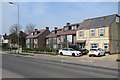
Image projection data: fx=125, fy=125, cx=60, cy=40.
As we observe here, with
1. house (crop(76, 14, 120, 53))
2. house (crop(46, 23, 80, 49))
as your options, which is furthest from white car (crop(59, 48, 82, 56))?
house (crop(46, 23, 80, 49))

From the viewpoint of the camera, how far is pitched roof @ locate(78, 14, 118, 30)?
28553 mm

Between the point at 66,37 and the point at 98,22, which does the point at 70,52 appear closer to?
the point at 98,22

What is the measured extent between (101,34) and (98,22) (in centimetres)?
374

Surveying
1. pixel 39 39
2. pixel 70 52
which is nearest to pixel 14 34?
pixel 39 39

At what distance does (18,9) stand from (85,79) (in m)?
28.2

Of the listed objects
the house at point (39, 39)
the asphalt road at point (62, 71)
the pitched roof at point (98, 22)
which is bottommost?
the asphalt road at point (62, 71)

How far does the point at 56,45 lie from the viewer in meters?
43.8

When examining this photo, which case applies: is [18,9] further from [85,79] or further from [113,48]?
[85,79]

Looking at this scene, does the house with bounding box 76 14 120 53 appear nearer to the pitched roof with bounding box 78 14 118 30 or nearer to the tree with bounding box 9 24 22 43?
the pitched roof with bounding box 78 14 118 30

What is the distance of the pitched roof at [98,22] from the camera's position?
2855 centimetres

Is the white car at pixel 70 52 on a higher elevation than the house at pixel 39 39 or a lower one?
lower

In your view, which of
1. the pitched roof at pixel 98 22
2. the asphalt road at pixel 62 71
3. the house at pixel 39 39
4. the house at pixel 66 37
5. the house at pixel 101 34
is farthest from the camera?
the house at pixel 39 39

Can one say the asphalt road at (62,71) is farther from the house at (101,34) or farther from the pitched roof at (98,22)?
the pitched roof at (98,22)

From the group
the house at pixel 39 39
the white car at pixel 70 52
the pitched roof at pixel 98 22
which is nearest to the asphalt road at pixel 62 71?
the white car at pixel 70 52
